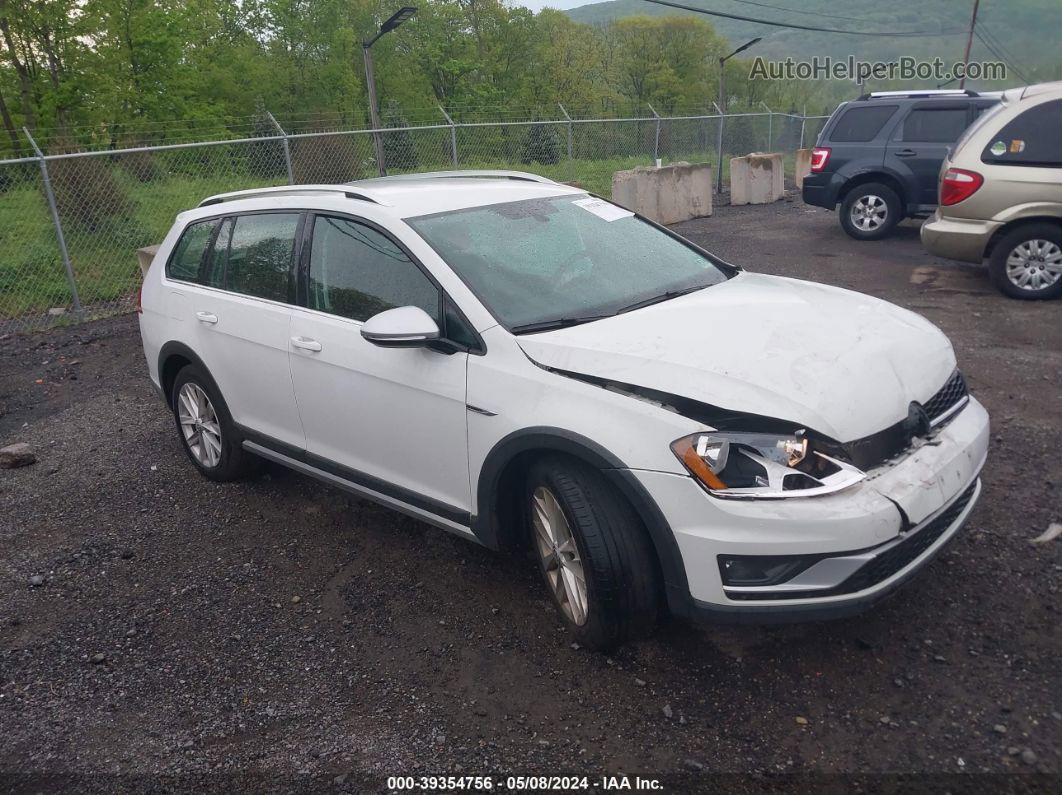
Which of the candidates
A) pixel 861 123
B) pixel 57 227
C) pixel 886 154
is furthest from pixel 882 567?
pixel 861 123

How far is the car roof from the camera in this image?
3.76m

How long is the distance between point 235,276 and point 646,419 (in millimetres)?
2653

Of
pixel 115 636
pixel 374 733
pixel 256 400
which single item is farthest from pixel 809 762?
pixel 256 400

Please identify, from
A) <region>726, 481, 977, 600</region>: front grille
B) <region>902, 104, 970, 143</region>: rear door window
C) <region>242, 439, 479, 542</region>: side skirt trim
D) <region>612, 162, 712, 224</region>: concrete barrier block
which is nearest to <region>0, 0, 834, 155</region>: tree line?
<region>612, 162, 712, 224</region>: concrete barrier block

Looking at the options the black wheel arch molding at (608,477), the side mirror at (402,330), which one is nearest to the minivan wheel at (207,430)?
the side mirror at (402,330)

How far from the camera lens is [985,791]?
239 centimetres

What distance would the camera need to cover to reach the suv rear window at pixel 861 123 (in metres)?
11.5

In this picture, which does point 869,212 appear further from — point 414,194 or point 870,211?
point 414,194

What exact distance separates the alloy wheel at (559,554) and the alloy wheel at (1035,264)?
22.3 ft

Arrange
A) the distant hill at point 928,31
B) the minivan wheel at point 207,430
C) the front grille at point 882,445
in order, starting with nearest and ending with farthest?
the front grille at point 882,445
the minivan wheel at point 207,430
the distant hill at point 928,31

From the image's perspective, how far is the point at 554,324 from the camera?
10.6 feet

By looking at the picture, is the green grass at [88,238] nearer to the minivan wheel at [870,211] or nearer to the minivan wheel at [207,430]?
the minivan wheel at [207,430]

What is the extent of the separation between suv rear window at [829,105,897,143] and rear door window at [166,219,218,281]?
383 inches

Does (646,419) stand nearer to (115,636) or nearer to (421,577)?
(421,577)
